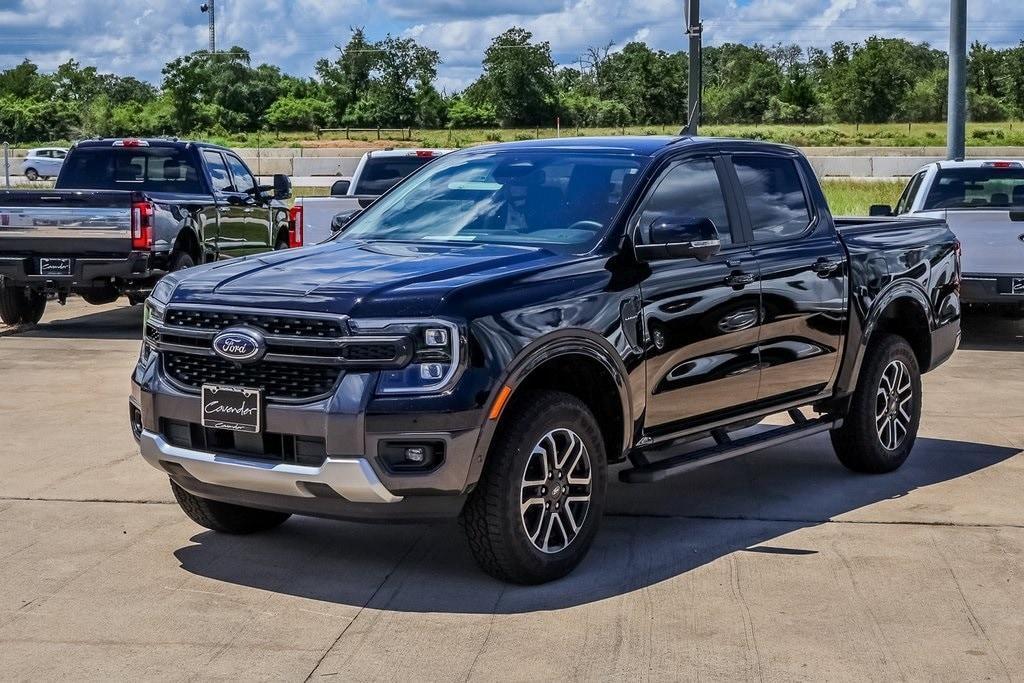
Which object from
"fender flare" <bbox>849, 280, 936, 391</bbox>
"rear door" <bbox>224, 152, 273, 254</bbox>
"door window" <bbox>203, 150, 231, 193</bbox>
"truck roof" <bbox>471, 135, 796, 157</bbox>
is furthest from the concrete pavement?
"rear door" <bbox>224, 152, 273, 254</bbox>

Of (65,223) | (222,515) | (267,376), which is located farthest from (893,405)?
(65,223)

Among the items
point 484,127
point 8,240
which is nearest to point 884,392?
point 8,240

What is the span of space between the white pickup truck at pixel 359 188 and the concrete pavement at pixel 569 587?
248 inches

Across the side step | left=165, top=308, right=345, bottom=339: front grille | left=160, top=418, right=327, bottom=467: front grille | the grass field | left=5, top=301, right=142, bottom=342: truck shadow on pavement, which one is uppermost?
the grass field

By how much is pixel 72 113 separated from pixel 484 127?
22959 millimetres

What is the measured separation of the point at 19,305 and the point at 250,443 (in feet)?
34.2

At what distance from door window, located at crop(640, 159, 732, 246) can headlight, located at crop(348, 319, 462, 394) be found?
4.82ft

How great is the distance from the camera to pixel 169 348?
6.03 m

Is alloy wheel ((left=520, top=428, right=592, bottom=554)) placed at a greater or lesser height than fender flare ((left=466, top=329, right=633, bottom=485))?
lesser

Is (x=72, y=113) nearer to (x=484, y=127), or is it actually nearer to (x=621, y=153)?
(x=484, y=127)

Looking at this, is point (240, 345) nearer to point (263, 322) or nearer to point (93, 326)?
point (263, 322)

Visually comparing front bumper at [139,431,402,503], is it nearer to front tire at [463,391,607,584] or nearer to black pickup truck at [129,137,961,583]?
black pickup truck at [129,137,961,583]

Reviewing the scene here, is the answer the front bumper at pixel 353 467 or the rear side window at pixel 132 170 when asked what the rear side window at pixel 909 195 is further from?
the front bumper at pixel 353 467

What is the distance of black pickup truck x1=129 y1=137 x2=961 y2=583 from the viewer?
5.55 m
